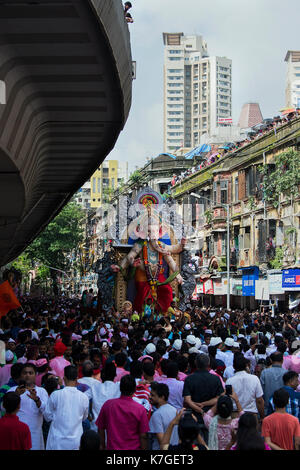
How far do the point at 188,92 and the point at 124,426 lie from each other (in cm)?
16617

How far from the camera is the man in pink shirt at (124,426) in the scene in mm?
7633

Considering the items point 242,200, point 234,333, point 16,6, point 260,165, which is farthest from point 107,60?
point 242,200

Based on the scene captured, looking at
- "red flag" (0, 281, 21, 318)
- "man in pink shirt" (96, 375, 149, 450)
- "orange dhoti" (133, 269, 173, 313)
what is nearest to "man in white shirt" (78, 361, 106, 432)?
"man in pink shirt" (96, 375, 149, 450)

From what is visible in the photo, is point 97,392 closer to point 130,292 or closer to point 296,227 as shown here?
point 130,292

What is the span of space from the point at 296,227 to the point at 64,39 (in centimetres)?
3115

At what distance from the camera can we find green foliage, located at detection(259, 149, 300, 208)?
3862 cm

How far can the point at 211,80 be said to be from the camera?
556ft

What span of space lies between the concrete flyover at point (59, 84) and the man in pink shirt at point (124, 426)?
4081 millimetres

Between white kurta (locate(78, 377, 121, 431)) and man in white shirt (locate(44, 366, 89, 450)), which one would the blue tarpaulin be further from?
man in white shirt (locate(44, 366, 89, 450))

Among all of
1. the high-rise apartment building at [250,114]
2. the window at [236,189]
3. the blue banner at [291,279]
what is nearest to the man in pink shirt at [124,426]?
the blue banner at [291,279]

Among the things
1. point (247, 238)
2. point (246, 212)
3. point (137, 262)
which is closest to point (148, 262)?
point (137, 262)

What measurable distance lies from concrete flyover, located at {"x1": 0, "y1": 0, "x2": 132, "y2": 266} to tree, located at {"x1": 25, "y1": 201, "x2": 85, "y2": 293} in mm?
56132

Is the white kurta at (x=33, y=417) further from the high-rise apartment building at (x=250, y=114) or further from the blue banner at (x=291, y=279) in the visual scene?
the high-rise apartment building at (x=250, y=114)

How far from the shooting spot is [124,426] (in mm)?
7660
